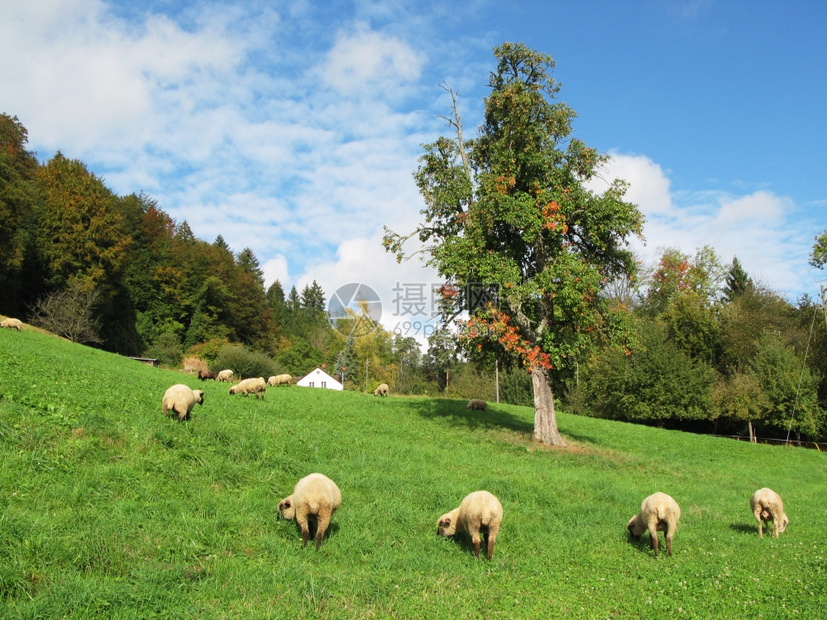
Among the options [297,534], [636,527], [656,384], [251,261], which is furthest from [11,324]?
[251,261]

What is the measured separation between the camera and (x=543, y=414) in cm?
2175

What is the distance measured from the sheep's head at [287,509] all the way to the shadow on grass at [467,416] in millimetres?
15146

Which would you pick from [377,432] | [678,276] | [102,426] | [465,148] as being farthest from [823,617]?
[678,276]

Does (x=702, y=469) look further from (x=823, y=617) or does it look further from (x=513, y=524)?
(x=823, y=617)

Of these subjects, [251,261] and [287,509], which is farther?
[251,261]

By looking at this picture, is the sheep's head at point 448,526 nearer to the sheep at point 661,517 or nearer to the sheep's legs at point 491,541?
the sheep's legs at point 491,541

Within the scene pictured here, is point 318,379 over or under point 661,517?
over

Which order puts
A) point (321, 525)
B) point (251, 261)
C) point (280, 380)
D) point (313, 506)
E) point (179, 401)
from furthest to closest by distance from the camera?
point (251, 261) < point (280, 380) < point (179, 401) < point (321, 525) < point (313, 506)

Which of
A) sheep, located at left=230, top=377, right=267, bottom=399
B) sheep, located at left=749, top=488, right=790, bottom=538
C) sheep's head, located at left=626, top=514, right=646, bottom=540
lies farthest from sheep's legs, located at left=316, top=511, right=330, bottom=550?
A: sheep, located at left=230, top=377, right=267, bottom=399

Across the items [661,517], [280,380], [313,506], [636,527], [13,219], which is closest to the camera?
[313,506]

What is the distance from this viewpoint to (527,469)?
1569cm

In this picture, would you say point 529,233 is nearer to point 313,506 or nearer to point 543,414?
point 543,414

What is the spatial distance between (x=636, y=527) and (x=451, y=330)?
13860 mm

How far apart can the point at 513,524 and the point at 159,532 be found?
6276 mm
